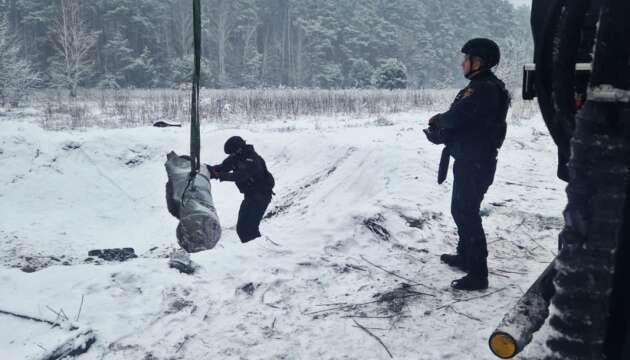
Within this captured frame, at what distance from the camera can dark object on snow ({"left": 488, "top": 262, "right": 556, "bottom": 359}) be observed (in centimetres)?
151

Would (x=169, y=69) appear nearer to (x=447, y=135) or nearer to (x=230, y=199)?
(x=230, y=199)

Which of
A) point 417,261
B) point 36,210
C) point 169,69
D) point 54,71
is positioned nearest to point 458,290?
point 417,261

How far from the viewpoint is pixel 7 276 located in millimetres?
3566

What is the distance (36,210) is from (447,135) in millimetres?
8232

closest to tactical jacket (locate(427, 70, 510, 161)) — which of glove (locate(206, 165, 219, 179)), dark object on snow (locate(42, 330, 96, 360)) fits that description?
glove (locate(206, 165, 219, 179))

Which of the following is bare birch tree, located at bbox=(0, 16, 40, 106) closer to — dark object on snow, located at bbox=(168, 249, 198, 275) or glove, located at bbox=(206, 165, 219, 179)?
glove, located at bbox=(206, 165, 219, 179)

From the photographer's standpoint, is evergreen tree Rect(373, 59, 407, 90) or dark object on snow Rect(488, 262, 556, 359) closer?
dark object on snow Rect(488, 262, 556, 359)

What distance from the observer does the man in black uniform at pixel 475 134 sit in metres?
3.54

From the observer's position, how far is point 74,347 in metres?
2.84

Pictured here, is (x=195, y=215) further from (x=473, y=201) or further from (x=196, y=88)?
(x=473, y=201)

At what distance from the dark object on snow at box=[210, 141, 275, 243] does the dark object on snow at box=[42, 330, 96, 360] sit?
9.37 ft

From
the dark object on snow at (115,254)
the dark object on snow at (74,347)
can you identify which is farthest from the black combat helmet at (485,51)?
the dark object on snow at (115,254)

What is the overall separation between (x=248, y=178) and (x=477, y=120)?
315cm

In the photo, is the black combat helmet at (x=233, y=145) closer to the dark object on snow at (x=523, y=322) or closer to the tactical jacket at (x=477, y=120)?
the tactical jacket at (x=477, y=120)
